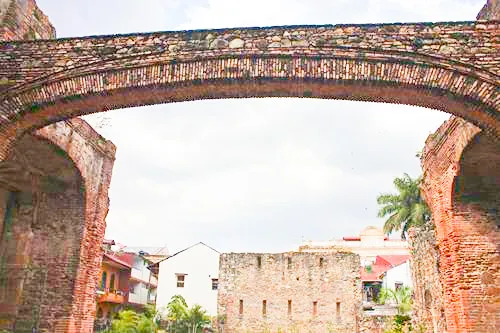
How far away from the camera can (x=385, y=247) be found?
4431 cm

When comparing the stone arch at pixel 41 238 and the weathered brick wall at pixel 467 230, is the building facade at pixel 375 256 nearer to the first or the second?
the weathered brick wall at pixel 467 230

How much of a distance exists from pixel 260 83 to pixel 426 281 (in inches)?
416

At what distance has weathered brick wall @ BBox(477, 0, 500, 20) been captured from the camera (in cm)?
777

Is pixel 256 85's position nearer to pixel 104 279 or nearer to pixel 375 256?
pixel 104 279

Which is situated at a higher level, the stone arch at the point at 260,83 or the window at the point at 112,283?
the stone arch at the point at 260,83

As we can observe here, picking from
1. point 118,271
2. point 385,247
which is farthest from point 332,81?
point 385,247

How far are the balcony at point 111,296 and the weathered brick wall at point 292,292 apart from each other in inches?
278

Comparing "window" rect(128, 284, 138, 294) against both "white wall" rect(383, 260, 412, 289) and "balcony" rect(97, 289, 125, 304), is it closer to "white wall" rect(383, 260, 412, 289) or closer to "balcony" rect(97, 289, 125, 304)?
"balcony" rect(97, 289, 125, 304)

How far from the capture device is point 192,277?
3170cm

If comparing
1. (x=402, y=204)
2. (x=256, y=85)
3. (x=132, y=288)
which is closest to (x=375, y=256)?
(x=402, y=204)

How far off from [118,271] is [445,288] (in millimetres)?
24986

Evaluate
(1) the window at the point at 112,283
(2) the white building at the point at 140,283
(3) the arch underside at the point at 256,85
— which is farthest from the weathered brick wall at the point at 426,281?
(2) the white building at the point at 140,283

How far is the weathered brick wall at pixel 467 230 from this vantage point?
938 centimetres

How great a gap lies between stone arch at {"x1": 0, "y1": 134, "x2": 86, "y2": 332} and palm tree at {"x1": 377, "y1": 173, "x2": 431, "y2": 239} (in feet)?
84.4
